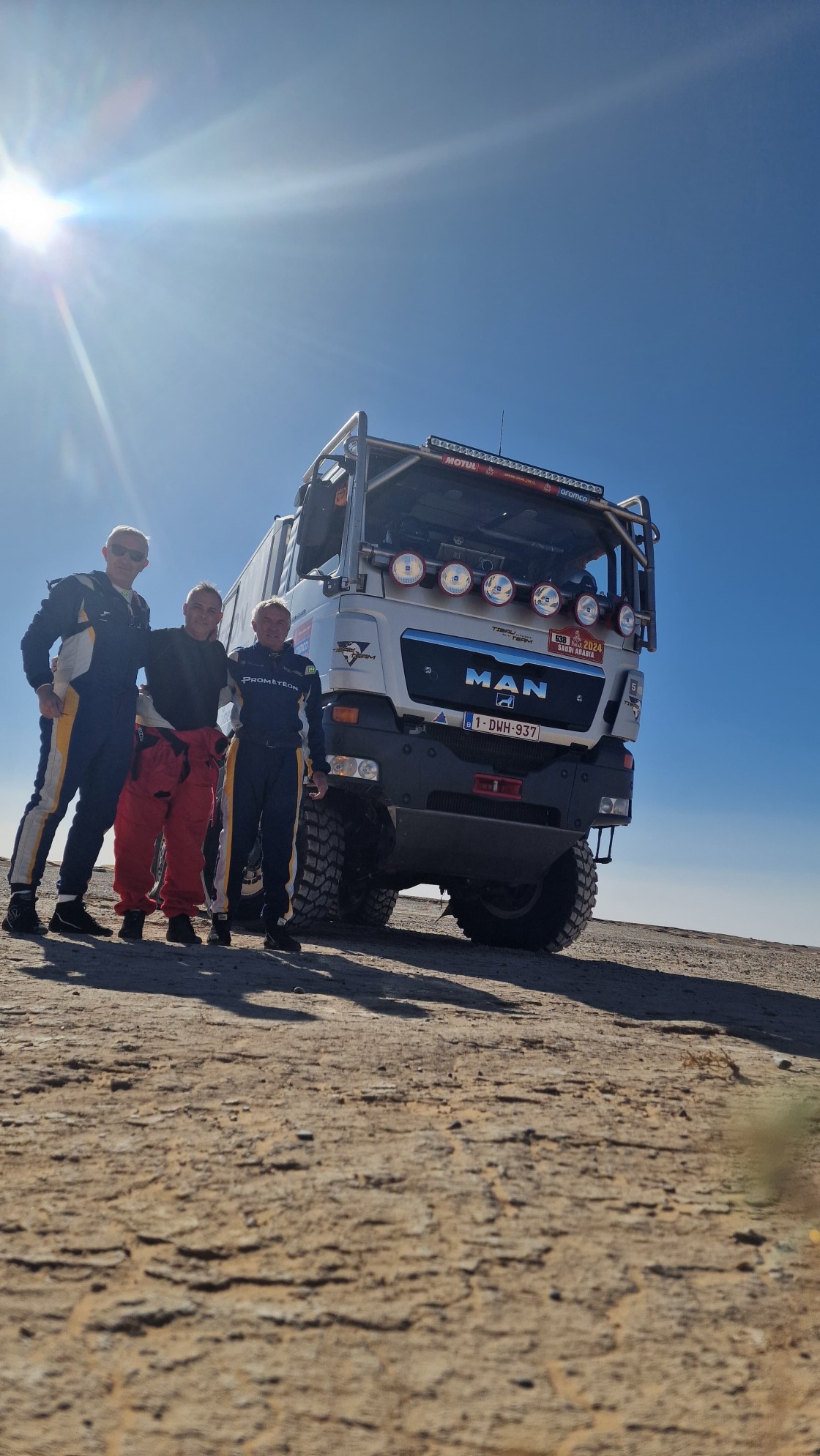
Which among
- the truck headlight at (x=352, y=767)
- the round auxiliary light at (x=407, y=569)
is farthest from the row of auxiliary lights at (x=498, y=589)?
the truck headlight at (x=352, y=767)

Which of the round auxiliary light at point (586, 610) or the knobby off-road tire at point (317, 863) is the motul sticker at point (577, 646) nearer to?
the round auxiliary light at point (586, 610)

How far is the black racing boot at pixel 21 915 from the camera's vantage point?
4.86m

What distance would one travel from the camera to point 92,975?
3686mm

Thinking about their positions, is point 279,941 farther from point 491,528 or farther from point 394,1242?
point 394,1242

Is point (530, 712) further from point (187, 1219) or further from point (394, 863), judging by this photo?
point (187, 1219)

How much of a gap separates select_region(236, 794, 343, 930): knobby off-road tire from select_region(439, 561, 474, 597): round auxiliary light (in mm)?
1587

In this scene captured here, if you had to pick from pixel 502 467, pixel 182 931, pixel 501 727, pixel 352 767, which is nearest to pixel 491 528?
pixel 502 467

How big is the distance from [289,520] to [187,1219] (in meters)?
6.33

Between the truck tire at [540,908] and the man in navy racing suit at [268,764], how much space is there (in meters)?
2.26

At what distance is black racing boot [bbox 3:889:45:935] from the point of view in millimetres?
4859

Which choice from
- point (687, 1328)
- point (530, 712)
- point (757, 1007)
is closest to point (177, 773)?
point (530, 712)

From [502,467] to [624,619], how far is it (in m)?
1.30

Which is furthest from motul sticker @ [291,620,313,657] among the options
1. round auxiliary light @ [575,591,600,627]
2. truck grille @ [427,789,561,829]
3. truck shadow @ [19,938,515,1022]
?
truck shadow @ [19,938,515,1022]

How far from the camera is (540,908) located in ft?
24.3
